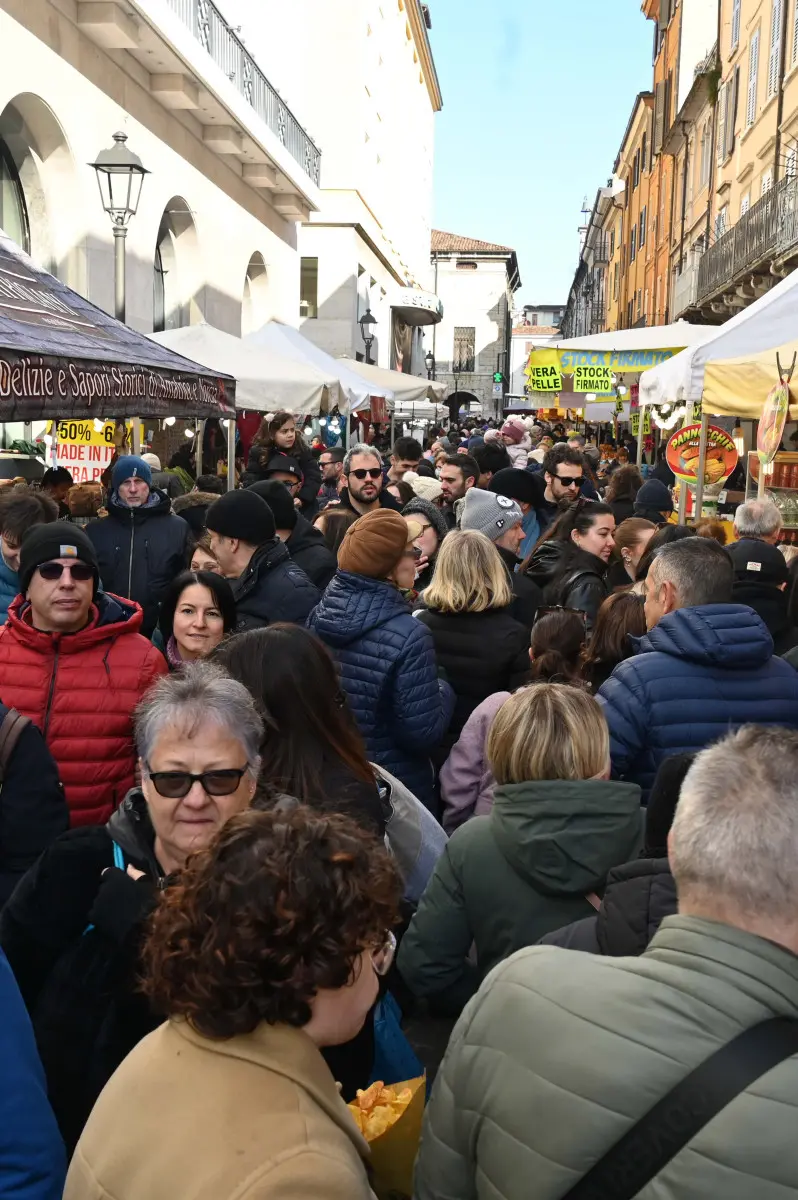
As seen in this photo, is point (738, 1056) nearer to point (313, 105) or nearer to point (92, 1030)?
point (92, 1030)

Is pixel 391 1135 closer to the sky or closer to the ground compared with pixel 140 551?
closer to the ground

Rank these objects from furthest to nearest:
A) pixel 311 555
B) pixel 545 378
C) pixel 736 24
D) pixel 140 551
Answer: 1. pixel 736 24
2. pixel 545 378
3. pixel 140 551
4. pixel 311 555

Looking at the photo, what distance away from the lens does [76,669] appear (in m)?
4.00

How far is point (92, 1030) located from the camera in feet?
7.92

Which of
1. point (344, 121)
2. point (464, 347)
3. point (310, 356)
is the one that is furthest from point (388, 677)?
point (464, 347)

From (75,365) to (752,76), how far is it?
25.4 m

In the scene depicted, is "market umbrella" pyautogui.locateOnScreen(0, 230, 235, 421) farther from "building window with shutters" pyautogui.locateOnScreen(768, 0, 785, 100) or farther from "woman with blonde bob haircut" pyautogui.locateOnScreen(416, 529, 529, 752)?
"building window with shutters" pyautogui.locateOnScreen(768, 0, 785, 100)

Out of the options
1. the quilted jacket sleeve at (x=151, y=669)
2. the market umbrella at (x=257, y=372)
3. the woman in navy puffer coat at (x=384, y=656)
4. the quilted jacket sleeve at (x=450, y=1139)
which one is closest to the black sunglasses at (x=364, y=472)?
the market umbrella at (x=257, y=372)

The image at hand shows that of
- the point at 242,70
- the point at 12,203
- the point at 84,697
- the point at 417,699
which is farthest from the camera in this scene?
the point at 242,70

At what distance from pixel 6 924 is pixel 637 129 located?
5907cm

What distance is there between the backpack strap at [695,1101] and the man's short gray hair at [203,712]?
146cm

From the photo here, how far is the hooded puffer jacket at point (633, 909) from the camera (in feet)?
7.86

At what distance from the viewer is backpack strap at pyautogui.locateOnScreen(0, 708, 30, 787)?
11.0 feet

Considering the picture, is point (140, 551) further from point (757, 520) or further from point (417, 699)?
Result: point (757, 520)
